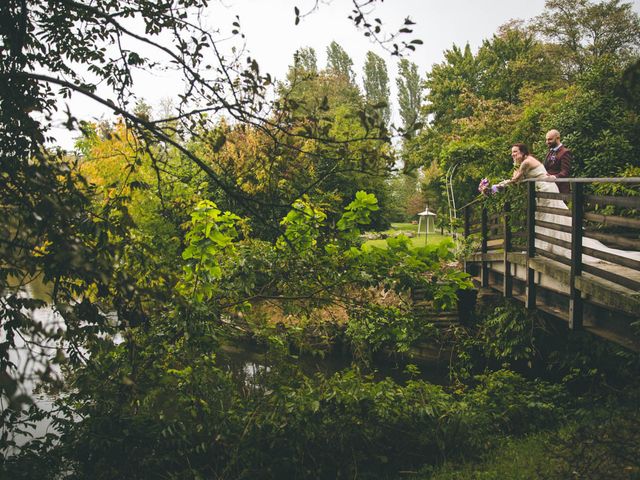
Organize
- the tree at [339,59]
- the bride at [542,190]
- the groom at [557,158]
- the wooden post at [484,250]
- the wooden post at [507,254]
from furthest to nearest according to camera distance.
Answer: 1. the tree at [339,59]
2. the wooden post at [484,250]
3. the wooden post at [507,254]
4. the groom at [557,158]
5. the bride at [542,190]

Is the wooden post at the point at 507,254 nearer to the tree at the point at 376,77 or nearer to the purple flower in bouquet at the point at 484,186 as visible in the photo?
the purple flower in bouquet at the point at 484,186

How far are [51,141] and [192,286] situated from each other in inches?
67.0

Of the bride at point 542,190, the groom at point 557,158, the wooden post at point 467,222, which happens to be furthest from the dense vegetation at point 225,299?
the wooden post at point 467,222

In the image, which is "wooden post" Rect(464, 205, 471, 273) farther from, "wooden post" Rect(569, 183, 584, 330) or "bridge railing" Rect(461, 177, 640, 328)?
"wooden post" Rect(569, 183, 584, 330)

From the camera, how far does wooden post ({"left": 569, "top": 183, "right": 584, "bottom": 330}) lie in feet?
19.9

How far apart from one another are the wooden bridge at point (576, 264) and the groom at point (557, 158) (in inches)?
19.6

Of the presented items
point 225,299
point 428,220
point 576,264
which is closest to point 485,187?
point 576,264

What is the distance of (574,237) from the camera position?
20.1 feet

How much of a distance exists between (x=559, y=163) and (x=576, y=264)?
2.48 m

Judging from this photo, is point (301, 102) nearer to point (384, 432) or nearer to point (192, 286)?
point (192, 286)

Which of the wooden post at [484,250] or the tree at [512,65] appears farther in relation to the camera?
the tree at [512,65]

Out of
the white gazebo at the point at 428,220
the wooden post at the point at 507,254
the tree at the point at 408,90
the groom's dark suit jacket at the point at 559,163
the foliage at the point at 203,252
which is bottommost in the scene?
the white gazebo at the point at 428,220

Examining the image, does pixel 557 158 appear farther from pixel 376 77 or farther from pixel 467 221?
pixel 376 77

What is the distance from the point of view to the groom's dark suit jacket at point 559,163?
7.91 m
